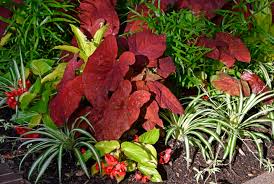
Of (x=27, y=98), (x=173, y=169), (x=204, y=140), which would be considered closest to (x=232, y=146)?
(x=204, y=140)

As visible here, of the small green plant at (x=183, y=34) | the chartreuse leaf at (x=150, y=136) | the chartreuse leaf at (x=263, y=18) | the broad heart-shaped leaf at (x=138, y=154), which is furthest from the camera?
the chartreuse leaf at (x=263, y=18)

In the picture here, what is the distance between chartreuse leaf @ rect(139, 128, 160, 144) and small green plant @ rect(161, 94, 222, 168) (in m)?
0.22

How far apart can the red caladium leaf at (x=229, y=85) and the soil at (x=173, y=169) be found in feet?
1.48

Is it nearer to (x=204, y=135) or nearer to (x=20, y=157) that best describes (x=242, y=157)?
(x=204, y=135)

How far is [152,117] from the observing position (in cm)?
292

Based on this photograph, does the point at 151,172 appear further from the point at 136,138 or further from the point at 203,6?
the point at 203,6

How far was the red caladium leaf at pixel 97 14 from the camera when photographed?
11.0ft

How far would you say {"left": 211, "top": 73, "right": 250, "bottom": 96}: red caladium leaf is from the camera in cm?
340

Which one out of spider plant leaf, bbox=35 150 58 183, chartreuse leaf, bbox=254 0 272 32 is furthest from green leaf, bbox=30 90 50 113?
chartreuse leaf, bbox=254 0 272 32

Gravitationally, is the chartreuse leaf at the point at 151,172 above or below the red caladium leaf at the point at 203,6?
below

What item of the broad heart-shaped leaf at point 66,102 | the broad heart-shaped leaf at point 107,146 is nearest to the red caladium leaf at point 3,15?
the broad heart-shaped leaf at point 66,102

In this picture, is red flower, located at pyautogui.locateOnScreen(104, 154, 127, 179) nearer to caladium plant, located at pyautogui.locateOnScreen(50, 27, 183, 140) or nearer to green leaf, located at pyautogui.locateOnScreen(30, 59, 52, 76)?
caladium plant, located at pyautogui.locateOnScreen(50, 27, 183, 140)

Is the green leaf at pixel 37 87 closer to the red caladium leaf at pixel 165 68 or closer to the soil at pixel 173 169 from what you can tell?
the soil at pixel 173 169

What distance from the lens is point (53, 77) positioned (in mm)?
3131
